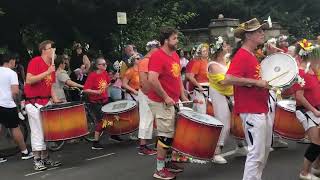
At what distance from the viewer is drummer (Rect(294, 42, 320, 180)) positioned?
664cm

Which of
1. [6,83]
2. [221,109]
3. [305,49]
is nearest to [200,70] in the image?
[221,109]

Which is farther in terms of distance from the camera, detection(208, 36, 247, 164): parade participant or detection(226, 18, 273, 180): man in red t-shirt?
detection(208, 36, 247, 164): parade participant

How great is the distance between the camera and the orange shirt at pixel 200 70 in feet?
30.8

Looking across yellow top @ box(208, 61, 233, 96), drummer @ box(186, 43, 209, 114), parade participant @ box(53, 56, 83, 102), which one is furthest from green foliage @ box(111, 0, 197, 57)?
yellow top @ box(208, 61, 233, 96)

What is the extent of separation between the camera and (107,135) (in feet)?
36.5

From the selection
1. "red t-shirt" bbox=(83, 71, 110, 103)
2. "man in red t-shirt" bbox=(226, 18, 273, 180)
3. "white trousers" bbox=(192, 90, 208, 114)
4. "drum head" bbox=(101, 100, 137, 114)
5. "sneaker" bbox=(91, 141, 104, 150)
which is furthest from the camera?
"red t-shirt" bbox=(83, 71, 110, 103)

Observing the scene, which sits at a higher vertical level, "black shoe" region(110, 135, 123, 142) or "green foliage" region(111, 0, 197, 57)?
"green foliage" region(111, 0, 197, 57)

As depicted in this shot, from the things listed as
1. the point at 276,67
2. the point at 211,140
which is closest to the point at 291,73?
the point at 276,67

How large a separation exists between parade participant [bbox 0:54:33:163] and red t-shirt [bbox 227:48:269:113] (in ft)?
15.0

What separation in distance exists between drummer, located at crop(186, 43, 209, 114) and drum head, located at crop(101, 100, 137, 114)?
1.24 m

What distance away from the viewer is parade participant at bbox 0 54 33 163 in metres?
9.09

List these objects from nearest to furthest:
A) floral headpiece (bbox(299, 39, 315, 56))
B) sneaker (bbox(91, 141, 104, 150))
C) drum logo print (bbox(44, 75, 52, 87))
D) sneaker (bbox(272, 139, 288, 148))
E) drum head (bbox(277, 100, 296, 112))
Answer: floral headpiece (bbox(299, 39, 315, 56)), drum head (bbox(277, 100, 296, 112)), drum logo print (bbox(44, 75, 52, 87)), sneaker (bbox(272, 139, 288, 148)), sneaker (bbox(91, 141, 104, 150))

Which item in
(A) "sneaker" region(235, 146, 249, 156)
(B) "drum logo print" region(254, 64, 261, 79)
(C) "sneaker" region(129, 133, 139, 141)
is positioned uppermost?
(B) "drum logo print" region(254, 64, 261, 79)

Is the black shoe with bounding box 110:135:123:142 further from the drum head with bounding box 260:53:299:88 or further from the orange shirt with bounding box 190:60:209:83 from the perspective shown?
the drum head with bounding box 260:53:299:88
